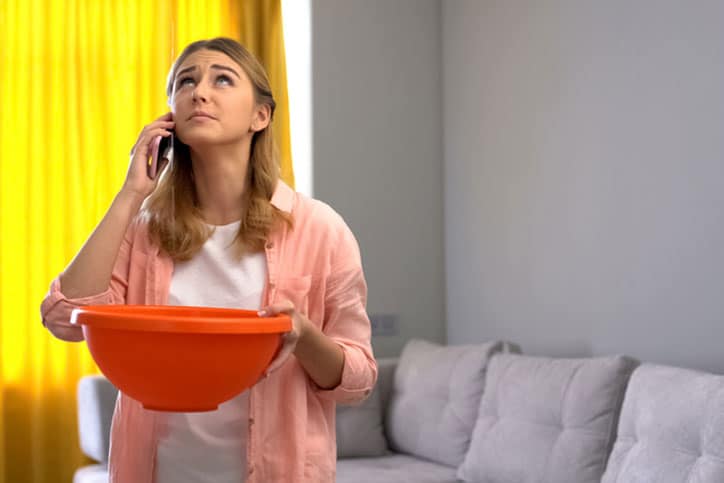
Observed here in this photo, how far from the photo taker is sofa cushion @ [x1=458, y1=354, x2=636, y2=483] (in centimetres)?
274

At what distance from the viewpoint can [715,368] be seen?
9.25ft

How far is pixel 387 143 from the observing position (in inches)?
171

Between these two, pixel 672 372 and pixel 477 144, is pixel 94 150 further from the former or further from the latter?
pixel 672 372

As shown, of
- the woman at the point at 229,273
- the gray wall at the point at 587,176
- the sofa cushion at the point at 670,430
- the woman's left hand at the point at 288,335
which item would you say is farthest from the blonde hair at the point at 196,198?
the gray wall at the point at 587,176

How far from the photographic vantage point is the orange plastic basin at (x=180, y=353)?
3.64 ft

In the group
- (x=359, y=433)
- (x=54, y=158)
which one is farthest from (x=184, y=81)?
(x=54, y=158)

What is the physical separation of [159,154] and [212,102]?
12 centimetres

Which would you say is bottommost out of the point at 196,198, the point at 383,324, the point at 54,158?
the point at 383,324

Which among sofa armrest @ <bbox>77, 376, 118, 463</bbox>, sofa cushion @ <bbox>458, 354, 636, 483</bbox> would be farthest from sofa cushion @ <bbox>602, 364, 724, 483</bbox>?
sofa armrest @ <bbox>77, 376, 118, 463</bbox>

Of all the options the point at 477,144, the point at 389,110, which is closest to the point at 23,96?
the point at 389,110

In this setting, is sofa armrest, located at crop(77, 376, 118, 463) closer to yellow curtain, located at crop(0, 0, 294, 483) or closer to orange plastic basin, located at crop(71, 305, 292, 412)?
yellow curtain, located at crop(0, 0, 294, 483)

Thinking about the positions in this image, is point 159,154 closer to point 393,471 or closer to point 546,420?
point 546,420

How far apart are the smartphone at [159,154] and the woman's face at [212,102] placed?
0.03 meters

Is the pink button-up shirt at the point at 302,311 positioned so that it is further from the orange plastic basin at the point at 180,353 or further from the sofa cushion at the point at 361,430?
the sofa cushion at the point at 361,430
